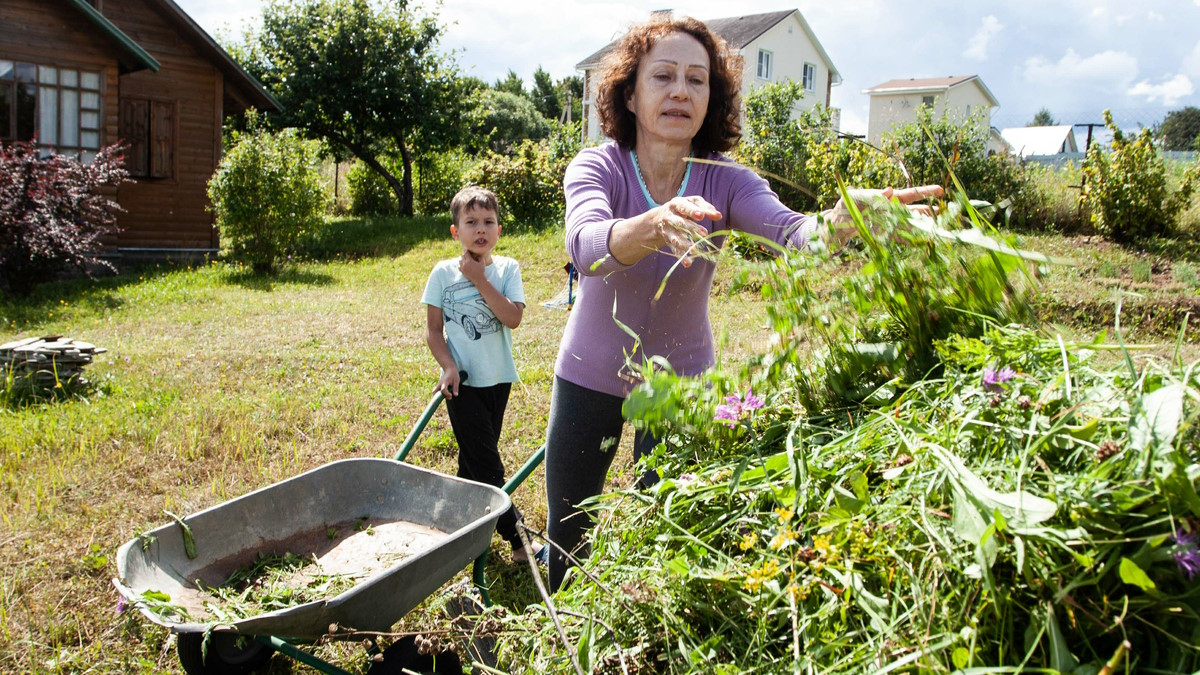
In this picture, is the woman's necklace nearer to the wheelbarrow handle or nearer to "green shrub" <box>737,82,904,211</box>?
the wheelbarrow handle

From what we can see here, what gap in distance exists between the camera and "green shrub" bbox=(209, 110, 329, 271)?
14.4 m

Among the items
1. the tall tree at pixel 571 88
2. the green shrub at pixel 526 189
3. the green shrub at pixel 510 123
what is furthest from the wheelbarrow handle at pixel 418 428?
the tall tree at pixel 571 88

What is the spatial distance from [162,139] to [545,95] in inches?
2291

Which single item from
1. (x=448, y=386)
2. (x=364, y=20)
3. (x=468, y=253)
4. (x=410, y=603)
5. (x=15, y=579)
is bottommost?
(x=15, y=579)

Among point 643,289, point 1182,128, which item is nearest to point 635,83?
point 643,289

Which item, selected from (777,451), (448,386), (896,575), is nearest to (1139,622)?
(896,575)

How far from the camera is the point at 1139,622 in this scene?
0.85m

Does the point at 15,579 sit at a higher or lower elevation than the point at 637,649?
lower

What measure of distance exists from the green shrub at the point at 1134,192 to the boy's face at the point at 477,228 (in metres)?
10.8

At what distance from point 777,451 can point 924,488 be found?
307 millimetres

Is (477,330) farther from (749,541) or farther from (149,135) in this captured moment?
(149,135)

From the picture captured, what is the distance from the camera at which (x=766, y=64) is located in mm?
43906

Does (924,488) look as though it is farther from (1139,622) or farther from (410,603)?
(410,603)

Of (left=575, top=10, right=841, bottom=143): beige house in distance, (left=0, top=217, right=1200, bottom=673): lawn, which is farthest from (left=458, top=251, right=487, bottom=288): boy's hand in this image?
(left=575, top=10, right=841, bottom=143): beige house in distance
